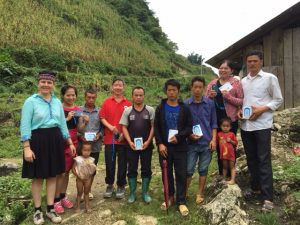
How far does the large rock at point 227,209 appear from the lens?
13.6ft

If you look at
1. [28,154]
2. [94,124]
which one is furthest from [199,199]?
[28,154]

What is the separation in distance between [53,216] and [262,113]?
10.0 ft

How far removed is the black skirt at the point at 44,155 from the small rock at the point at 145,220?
4.09ft

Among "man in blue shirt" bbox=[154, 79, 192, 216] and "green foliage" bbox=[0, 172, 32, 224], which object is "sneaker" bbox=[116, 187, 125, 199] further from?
"green foliage" bbox=[0, 172, 32, 224]

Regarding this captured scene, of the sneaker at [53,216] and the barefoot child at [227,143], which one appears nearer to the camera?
the sneaker at [53,216]

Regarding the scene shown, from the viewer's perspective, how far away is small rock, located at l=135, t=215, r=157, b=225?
4.60 meters

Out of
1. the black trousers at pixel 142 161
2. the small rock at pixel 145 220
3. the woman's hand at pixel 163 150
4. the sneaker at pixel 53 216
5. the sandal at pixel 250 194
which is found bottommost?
the small rock at pixel 145 220

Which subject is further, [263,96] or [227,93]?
[227,93]

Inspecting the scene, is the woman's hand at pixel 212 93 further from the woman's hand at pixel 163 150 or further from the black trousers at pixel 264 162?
the woman's hand at pixel 163 150

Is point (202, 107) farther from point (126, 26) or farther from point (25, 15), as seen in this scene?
point (126, 26)

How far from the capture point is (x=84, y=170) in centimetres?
487

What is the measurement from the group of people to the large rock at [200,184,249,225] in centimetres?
36

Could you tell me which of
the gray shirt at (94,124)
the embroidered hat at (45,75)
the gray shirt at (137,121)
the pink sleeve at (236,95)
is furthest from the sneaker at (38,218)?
the pink sleeve at (236,95)

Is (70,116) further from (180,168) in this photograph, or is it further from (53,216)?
(180,168)
